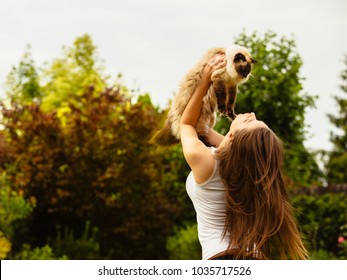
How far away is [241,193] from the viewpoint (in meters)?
2.34

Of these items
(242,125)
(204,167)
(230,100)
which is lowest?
(204,167)

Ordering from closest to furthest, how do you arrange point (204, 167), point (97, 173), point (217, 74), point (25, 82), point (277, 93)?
1. point (204, 167)
2. point (217, 74)
3. point (277, 93)
4. point (97, 173)
5. point (25, 82)

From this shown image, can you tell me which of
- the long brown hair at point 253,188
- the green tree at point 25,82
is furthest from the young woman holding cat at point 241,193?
the green tree at point 25,82

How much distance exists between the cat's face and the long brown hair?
1.10 ft

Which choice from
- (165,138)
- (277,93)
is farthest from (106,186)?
(165,138)

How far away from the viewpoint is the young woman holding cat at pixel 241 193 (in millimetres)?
2316

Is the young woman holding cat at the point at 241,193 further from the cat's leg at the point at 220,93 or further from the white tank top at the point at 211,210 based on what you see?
the cat's leg at the point at 220,93

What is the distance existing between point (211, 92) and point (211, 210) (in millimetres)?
544

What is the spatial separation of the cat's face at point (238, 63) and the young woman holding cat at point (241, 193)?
0.92 ft

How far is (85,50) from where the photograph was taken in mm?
20641

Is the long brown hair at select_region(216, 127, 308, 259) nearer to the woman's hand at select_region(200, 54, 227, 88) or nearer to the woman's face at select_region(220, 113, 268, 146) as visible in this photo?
the woman's face at select_region(220, 113, 268, 146)

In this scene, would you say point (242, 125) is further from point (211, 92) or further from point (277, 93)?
point (277, 93)

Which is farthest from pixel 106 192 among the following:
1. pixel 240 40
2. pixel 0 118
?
pixel 240 40
